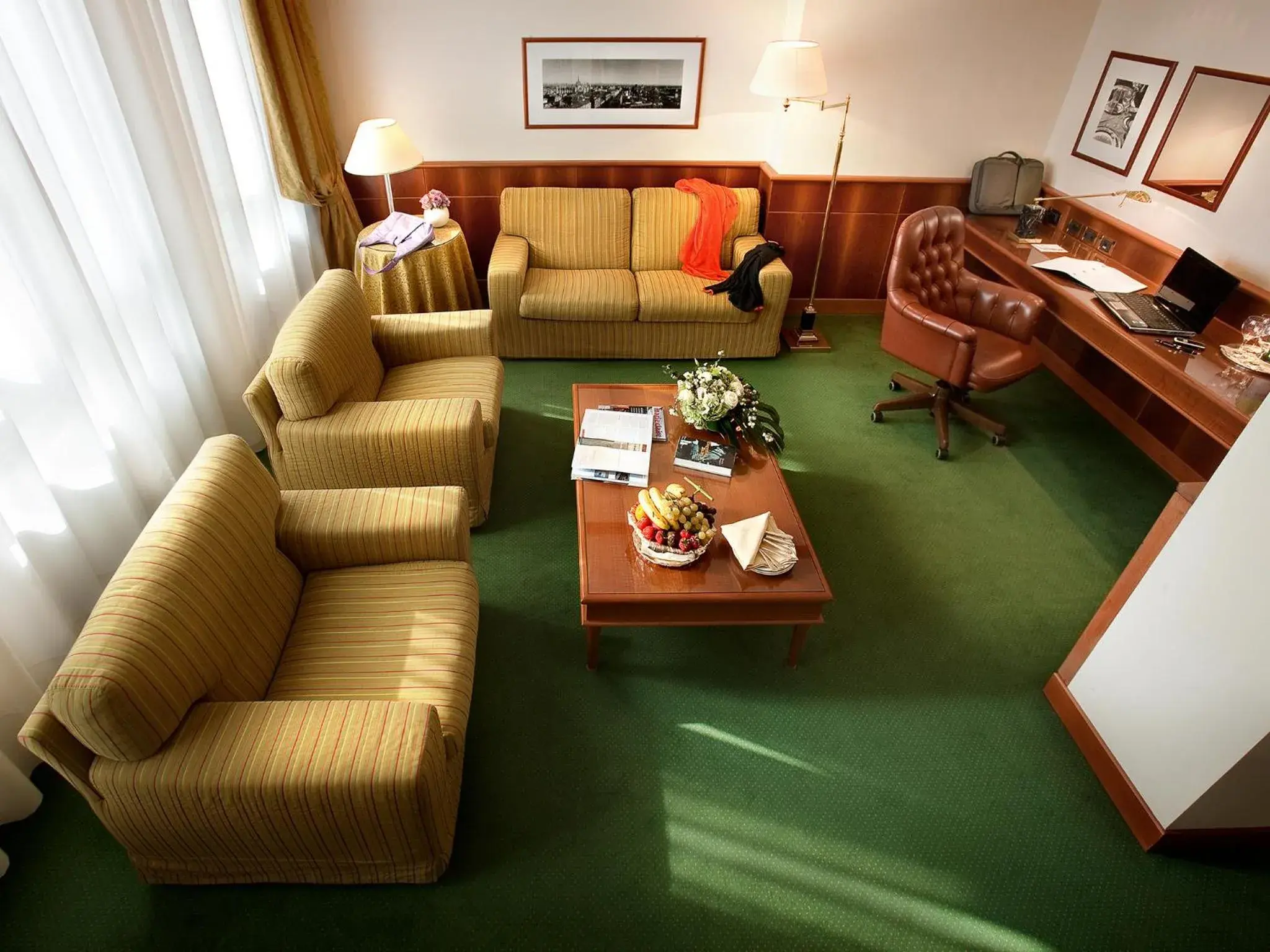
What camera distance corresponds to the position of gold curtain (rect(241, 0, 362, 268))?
11.2 feet

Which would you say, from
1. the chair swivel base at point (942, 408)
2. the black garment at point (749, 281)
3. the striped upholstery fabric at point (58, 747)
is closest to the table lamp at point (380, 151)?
the black garment at point (749, 281)

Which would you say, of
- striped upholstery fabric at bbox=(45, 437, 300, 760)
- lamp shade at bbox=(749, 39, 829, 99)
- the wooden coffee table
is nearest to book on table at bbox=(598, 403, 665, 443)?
the wooden coffee table

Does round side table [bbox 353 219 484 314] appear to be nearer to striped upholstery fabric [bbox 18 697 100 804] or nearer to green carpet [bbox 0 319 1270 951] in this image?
green carpet [bbox 0 319 1270 951]

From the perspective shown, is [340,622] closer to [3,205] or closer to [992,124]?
[3,205]

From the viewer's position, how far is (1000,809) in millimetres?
2115

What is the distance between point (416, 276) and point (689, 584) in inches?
101

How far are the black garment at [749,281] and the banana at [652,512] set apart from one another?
78.8 inches

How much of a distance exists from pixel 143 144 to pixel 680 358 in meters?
2.67

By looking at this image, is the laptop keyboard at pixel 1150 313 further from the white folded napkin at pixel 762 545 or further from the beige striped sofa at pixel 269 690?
the beige striped sofa at pixel 269 690

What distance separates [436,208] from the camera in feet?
13.6

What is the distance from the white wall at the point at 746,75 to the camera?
3990 millimetres

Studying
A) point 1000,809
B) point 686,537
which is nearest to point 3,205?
point 686,537

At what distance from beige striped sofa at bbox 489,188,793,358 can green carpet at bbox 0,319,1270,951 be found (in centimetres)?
129

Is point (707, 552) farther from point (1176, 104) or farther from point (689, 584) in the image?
point (1176, 104)
